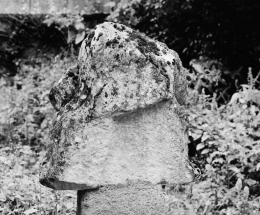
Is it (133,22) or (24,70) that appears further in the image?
(24,70)

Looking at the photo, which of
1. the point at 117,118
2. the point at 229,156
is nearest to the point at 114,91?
the point at 117,118

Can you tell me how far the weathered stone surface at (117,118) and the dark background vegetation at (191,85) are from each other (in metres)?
1.25

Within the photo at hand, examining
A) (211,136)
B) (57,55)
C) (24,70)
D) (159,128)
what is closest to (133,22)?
(57,55)

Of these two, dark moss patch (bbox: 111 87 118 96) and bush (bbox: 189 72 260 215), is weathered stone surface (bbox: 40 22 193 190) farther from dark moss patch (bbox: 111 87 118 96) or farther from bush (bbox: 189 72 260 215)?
bush (bbox: 189 72 260 215)

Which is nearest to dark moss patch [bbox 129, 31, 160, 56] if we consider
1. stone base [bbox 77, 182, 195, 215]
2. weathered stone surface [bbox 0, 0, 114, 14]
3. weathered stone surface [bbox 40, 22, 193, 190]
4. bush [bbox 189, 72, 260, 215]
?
weathered stone surface [bbox 40, 22, 193, 190]

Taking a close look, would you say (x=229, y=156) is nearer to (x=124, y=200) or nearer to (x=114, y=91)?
(x=124, y=200)

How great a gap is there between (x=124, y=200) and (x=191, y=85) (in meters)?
4.12

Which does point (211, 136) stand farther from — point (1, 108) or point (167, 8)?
point (1, 108)

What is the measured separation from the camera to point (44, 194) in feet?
14.6

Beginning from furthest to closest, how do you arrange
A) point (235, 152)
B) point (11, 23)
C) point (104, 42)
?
point (11, 23) < point (235, 152) < point (104, 42)

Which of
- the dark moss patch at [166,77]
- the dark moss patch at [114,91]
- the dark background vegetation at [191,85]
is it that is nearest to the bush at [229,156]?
the dark background vegetation at [191,85]

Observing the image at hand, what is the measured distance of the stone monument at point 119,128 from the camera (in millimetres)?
2693

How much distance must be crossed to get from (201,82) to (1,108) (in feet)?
7.82

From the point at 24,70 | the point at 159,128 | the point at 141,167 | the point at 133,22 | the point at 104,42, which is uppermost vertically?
the point at 133,22
